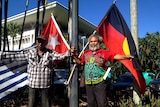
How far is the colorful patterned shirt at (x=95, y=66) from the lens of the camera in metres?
4.94

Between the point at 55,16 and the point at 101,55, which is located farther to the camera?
the point at 55,16

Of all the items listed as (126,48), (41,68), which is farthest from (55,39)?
(41,68)

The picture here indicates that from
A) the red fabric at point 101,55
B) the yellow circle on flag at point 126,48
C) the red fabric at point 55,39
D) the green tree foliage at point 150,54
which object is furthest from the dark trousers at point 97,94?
the green tree foliage at point 150,54

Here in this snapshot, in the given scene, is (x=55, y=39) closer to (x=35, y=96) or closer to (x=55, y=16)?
(x=35, y=96)

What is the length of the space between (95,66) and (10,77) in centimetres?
304

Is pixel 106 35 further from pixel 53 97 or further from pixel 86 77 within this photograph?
pixel 53 97

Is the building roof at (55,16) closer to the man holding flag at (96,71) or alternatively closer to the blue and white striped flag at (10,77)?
the blue and white striped flag at (10,77)

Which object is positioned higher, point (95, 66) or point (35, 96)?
point (95, 66)

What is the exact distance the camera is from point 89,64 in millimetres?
5008

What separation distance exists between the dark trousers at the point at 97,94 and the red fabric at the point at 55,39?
123 inches

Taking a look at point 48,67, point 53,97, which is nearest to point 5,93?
point 48,67

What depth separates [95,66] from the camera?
4.96 meters

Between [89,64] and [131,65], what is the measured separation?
1.46 m

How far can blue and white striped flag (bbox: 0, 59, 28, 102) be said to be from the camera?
23.1ft
